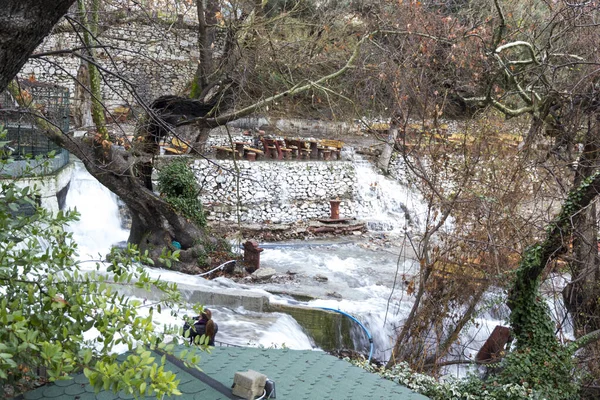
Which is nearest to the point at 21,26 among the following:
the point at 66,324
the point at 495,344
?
the point at 66,324

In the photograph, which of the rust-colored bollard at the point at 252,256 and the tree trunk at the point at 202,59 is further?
the rust-colored bollard at the point at 252,256

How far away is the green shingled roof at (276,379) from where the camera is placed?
3.56 meters

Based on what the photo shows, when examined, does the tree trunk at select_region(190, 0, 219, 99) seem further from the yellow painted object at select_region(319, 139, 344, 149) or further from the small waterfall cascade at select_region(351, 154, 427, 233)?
the yellow painted object at select_region(319, 139, 344, 149)

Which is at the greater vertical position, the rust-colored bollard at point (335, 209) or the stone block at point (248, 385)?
the rust-colored bollard at point (335, 209)

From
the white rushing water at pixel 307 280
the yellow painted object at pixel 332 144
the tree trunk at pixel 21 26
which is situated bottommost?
the white rushing water at pixel 307 280

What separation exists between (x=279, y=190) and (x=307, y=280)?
6812 millimetres

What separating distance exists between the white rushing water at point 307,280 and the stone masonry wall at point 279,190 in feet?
5.09

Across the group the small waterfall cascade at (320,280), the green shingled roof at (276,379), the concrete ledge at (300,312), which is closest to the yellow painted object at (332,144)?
the small waterfall cascade at (320,280)

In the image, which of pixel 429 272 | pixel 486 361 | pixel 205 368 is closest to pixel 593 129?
pixel 429 272

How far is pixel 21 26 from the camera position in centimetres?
207

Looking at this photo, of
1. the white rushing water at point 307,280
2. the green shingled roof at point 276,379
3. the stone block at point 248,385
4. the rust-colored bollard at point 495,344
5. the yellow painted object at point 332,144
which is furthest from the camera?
the yellow painted object at point 332,144

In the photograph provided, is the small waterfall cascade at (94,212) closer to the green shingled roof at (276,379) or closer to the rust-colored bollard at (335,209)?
the rust-colored bollard at (335,209)

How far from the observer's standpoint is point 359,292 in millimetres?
12141

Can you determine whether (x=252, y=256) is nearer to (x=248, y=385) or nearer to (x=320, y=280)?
(x=320, y=280)
